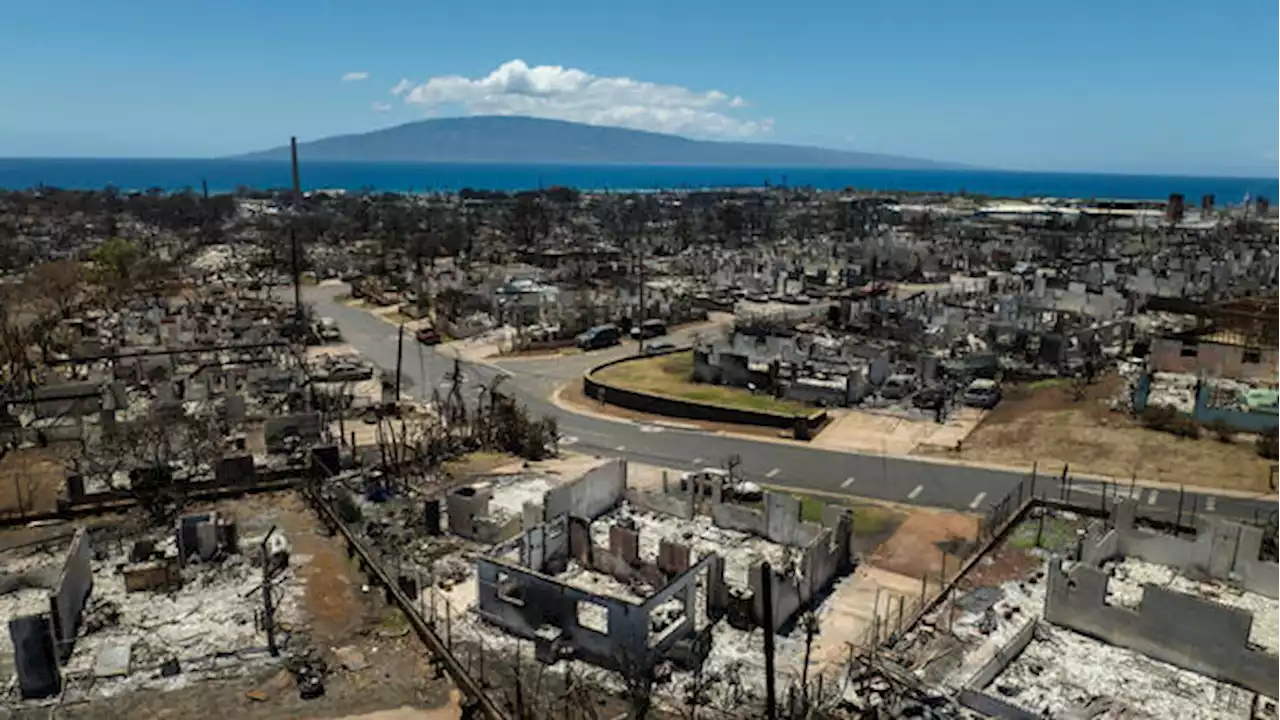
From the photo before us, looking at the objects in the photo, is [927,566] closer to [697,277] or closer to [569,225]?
[697,277]

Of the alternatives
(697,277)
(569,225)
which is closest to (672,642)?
(697,277)

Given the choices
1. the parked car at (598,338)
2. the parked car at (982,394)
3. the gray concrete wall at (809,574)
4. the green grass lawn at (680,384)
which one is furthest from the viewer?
the parked car at (598,338)

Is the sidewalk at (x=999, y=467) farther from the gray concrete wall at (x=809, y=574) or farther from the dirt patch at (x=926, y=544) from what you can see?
the gray concrete wall at (x=809, y=574)

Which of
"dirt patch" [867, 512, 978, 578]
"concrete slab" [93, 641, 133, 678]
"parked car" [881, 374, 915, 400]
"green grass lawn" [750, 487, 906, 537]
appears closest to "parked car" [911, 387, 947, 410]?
"parked car" [881, 374, 915, 400]

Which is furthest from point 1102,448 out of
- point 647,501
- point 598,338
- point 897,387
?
point 598,338

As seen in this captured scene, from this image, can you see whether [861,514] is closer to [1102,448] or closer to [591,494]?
[591,494]

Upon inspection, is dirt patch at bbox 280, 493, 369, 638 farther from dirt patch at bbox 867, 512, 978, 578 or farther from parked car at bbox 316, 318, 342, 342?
parked car at bbox 316, 318, 342, 342

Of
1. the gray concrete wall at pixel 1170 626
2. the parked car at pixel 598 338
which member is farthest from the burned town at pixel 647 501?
the parked car at pixel 598 338
